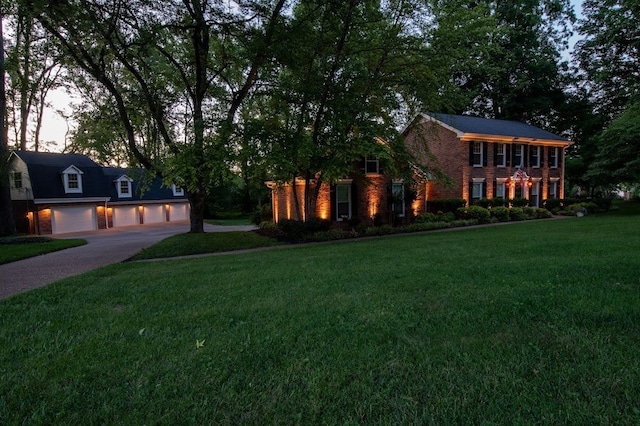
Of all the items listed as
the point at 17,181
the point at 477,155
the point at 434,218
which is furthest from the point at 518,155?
the point at 17,181

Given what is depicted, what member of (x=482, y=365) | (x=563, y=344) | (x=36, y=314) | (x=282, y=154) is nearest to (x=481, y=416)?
(x=482, y=365)

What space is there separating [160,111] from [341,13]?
848 centimetres

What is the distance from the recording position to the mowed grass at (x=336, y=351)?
220 centimetres

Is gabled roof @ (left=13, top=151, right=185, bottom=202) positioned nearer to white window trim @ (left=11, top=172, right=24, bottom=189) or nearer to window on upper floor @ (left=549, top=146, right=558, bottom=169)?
white window trim @ (left=11, top=172, right=24, bottom=189)

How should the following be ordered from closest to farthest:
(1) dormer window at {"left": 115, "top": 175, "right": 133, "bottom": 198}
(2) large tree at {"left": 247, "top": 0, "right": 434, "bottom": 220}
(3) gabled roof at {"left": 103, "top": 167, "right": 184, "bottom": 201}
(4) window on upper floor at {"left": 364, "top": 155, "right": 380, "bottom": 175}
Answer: (2) large tree at {"left": 247, "top": 0, "right": 434, "bottom": 220} < (4) window on upper floor at {"left": 364, "top": 155, "right": 380, "bottom": 175} < (3) gabled roof at {"left": 103, "top": 167, "right": 184, "bottom": 201} < (1) dormer window at {"left": 115, "top": 175, "right": 133, "bottom": 198}

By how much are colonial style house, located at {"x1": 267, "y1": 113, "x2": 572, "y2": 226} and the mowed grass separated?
10856 mm

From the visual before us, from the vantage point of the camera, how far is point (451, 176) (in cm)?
2109

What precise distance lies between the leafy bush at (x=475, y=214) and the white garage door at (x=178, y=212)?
24.9 metres

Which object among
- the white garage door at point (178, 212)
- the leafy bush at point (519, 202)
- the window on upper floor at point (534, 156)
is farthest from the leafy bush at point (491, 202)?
the white garage door at point (178, 212)

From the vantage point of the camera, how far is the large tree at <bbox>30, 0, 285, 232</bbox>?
34.3 feet

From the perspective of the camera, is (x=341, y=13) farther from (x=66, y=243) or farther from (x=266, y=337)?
(x=66, y=243)

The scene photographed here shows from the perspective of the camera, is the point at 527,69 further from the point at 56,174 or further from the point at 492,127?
the point at 56,174

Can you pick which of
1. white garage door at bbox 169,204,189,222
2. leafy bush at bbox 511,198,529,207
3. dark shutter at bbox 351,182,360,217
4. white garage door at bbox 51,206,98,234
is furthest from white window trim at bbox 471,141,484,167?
white garage door at bbox 51,206,98,234

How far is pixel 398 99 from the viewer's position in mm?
14336
